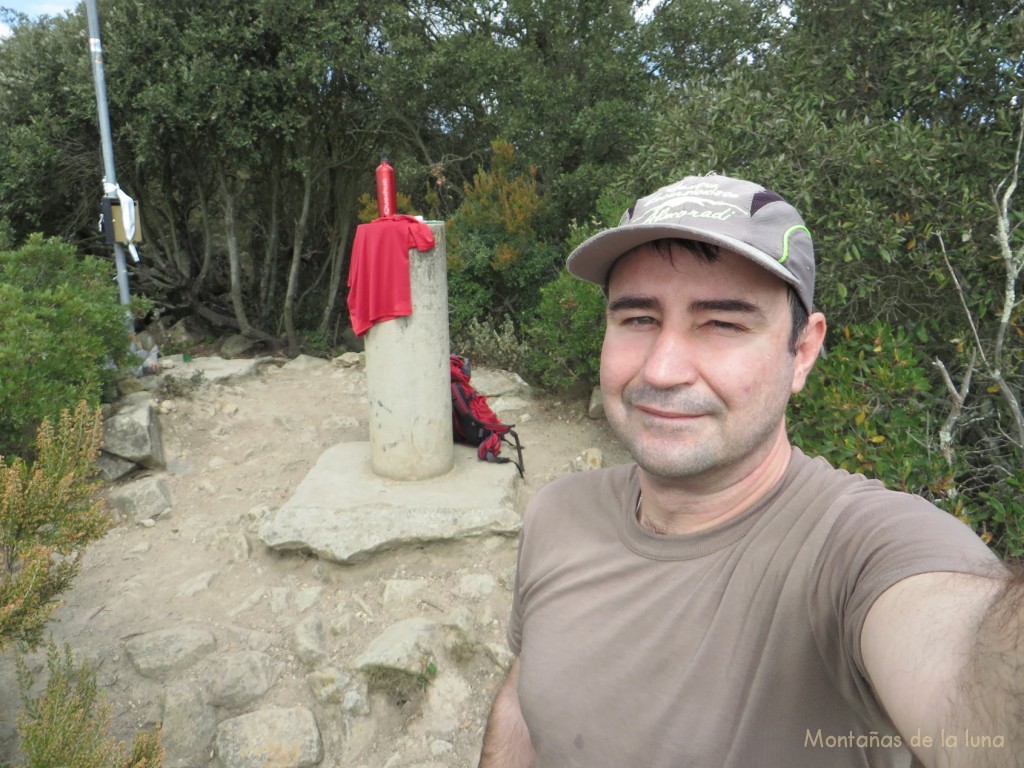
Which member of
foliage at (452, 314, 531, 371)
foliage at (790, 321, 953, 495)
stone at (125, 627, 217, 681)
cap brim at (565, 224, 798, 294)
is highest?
cap brim at (565, 224, 798, 294)

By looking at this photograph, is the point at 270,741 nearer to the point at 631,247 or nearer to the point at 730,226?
the point at 631,247

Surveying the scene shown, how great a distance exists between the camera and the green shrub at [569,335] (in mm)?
5957

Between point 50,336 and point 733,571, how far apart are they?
4.94 meters

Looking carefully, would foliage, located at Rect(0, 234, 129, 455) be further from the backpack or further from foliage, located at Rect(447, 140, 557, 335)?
foliage, located at Rect(447, 140, 557, 335)

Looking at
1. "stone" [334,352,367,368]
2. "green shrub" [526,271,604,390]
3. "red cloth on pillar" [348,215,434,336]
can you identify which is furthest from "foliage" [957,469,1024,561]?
"stone" [334,352,367,368]

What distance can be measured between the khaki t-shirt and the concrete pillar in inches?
127

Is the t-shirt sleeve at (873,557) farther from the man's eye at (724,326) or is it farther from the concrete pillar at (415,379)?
the concrete pillar at (415,379)

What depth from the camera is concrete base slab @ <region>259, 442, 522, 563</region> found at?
4.02 metres

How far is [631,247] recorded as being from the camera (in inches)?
53.9

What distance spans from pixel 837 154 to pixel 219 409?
17.5 feet

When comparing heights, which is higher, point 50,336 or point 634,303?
point 634,303

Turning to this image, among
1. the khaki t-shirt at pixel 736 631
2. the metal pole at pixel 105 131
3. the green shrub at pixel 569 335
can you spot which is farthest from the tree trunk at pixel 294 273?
the khaki t-shirt at pixel 736 631

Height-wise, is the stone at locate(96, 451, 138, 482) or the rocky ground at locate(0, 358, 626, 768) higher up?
the stone at locate(96, 451, 138, 482)

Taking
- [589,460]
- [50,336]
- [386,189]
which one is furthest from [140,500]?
[589,460]
